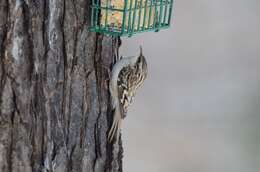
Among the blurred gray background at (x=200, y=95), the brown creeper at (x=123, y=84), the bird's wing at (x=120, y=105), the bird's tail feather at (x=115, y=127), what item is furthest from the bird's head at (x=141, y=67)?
the blurred gray background at (x=200, y=95)

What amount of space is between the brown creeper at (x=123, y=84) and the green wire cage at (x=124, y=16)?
0.88ft

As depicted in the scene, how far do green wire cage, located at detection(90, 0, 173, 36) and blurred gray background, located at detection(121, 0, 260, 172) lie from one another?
320 centimetres

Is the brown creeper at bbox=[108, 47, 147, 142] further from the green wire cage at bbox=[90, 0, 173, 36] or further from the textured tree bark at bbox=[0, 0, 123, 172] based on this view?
the green wire cage at bbox=[90, 0, 173, 36]

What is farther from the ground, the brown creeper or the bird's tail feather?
the brown creeper

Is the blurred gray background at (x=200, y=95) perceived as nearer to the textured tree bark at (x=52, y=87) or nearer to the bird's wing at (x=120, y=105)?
the bird's wing at (x=120, y=105)

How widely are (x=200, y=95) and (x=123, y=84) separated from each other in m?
3.71

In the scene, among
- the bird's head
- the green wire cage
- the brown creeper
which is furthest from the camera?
the bird's head

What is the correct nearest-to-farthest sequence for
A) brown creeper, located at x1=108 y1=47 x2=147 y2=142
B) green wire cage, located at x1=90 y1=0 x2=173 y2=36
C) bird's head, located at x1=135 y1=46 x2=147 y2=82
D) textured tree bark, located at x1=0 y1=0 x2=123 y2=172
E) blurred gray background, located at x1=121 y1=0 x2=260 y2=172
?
Answer: textured tree bark, located at x1=0 y1=0 x2=123 y2=172 → green wire cage, located at x1=90 y1=0 x2=173 y2=36 → brown creeper, located at x1=108 y1=47 x2=147 y2=142 → bird's head, located at x1=135 y1=46 x2=147 y2=82 → blurred gray background, located at x1=121 y1=0 x2=260 y2=172

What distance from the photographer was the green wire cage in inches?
149

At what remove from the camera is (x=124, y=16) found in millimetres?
3768

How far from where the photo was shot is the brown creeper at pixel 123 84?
4.11 metres

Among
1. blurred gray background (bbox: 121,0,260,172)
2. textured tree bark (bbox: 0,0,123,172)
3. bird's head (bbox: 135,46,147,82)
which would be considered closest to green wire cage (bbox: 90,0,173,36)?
textured tree bark (bbox: 0,0,123,172)

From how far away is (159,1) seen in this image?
4.08m

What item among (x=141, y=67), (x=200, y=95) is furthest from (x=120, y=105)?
(x=200, y=95)
